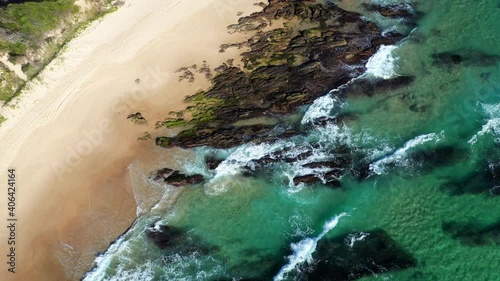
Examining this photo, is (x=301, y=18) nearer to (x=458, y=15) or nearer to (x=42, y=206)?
(x=458, y=15)

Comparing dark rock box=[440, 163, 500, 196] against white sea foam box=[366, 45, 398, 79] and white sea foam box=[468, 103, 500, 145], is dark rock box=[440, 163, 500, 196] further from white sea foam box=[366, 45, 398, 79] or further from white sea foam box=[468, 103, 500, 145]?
white sea foam box=[366, 45, 398, 79]

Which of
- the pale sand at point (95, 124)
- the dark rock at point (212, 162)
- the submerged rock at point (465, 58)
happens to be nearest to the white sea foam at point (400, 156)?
the submerged rock at point (465, 58)

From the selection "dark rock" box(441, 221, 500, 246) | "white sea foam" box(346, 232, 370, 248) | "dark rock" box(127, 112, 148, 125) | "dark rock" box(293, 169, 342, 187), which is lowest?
"dark rock" box(441, 221, 500, 246)

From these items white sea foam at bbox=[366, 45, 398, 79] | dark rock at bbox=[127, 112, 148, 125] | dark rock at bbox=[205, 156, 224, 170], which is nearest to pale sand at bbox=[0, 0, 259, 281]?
dark rock at bbox=[127, 112, 148, 125]

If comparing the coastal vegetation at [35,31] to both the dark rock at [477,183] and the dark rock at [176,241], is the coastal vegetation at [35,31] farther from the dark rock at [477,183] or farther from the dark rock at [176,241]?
the dark rock at [477,183]

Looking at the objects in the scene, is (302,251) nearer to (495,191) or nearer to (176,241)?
(176,241)

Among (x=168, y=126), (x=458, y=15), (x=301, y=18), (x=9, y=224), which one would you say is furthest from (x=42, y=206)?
(x=458, y=15)

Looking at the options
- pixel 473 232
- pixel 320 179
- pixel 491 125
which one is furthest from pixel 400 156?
pixel 491 125
